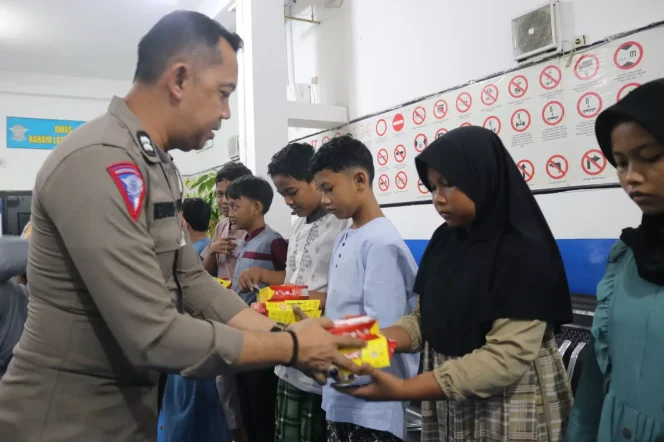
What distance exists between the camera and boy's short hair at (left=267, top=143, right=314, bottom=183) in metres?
2.35

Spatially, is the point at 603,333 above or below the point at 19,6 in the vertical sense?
below

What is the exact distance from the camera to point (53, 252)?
104 cm

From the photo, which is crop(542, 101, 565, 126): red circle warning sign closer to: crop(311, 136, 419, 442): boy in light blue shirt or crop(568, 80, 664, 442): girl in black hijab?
crop(311, 136, 419, 442): boy in light blue shirt

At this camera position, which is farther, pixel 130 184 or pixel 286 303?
pixel 286 303

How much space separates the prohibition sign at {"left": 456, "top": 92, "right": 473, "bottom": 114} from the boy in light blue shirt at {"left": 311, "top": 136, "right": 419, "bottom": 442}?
48.8 inches

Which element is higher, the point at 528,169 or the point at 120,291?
the point at 528,169

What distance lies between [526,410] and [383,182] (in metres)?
2.57

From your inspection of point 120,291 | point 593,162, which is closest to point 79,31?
point 593,162

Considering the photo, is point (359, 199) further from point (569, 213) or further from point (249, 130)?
point (249, 130)

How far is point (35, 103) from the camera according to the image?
26.0ft

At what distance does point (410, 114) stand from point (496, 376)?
8.19 feet

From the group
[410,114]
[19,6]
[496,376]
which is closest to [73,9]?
[19,6]

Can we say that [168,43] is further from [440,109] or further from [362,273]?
[440,109]

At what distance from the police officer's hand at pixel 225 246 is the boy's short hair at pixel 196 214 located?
23.9 inches
